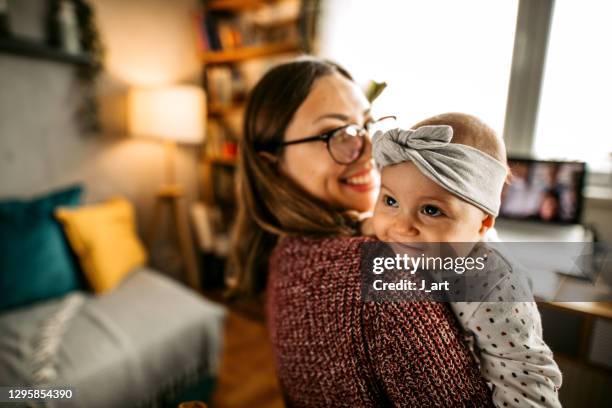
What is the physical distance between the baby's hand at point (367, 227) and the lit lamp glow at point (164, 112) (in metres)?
1.98

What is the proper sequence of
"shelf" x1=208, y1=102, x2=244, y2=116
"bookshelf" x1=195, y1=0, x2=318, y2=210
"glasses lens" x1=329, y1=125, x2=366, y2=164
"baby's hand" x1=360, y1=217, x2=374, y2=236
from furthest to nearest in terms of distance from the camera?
"shelf" x1=208, y1=102, x2=244, y2=116 < "bookshelf" x1=195, y1=0, x2=318, y2=210 < "glasses lens" x1=329, y1=125, x2=366, y2=164 < "baby's hand" x1=360, y1=217, x2=374, y2=236

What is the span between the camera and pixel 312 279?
1.93 ft

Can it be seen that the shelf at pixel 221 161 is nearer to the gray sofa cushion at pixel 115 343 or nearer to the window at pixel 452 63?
the gray sofa cushion at pixel 115 343

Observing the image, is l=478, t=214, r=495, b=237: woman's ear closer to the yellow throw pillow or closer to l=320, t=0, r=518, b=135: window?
Result: l=320, t=0, r=518, b=135: window

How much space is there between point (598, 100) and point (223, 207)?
9.45 feet

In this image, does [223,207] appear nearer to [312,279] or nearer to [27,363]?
[27,363]

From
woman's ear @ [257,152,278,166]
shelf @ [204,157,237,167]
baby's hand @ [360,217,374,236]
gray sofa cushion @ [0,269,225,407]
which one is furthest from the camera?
shelf @ [204,157,237,167]

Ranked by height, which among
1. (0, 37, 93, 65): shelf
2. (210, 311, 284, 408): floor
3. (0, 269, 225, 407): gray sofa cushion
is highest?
(0, 37, 93, 65): shelf

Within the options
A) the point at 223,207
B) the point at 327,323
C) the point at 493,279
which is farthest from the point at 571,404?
the point at 223,207

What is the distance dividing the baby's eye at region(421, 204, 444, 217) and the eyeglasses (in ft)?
0.99

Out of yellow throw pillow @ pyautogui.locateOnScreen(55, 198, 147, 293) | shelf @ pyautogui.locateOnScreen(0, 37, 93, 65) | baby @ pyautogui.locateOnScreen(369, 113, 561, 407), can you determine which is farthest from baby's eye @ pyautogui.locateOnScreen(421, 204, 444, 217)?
shelf @ pyautogui.locateOnScreen(0, 37, 93, 65)

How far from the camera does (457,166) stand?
0.36m

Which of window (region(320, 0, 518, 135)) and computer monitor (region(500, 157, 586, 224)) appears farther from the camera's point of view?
computer monitor (region(500, 157, 586, 224))

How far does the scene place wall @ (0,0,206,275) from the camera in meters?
1.91
